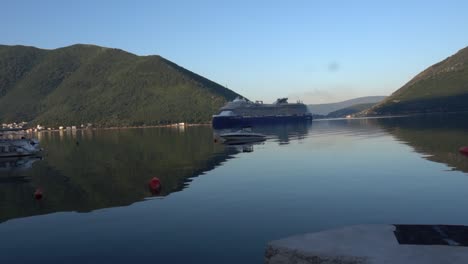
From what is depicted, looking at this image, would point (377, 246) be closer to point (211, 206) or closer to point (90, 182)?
point (211, 206)

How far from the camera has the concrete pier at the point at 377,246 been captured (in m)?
14.5

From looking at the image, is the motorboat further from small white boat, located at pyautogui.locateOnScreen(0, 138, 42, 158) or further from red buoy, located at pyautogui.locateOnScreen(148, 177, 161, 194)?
red buoy, located at pyautogui.locateOnScreen(148, 177, 161, 194)

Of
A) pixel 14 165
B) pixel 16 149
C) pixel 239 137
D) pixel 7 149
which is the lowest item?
pixel 14 165

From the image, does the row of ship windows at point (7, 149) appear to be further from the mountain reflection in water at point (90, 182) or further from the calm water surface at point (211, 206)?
the calm water surface at point (211, 206)

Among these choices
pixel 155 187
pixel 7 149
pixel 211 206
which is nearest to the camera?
pixel 211 206

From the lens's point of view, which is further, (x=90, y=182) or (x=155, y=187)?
(x=90, y=182)

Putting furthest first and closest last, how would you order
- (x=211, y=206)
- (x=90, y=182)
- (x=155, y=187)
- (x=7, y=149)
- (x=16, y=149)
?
(x=16, y=149)
(x=7, y=149)
(x=90, y=182)
(x=155, y=187)
(x=211, y=206)

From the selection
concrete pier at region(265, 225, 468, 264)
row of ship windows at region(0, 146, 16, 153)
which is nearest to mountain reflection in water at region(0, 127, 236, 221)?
row of ship windows at region(0, 146, 16, 153)

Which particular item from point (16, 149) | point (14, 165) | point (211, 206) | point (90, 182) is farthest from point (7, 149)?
point (211, 206)

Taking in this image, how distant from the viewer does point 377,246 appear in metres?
15.9

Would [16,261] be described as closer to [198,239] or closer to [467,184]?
[198,239]

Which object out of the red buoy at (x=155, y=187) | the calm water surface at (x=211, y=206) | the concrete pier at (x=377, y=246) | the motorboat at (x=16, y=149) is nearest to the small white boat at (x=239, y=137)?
the motorboat at (x=16, y=149)

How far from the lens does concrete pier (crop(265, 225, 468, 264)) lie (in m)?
14.5

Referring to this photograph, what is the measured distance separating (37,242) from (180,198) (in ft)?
44.6
